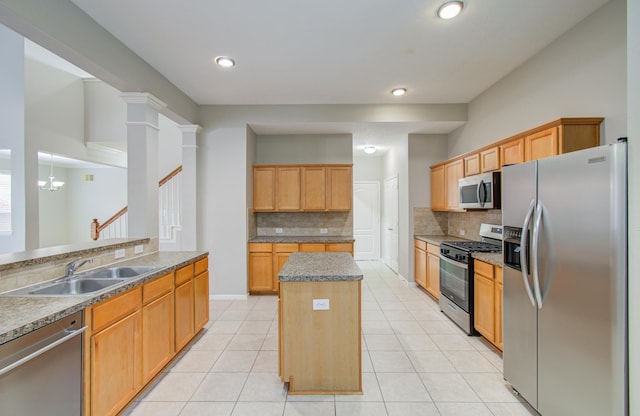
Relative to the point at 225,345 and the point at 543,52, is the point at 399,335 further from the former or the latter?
the point at 543,52

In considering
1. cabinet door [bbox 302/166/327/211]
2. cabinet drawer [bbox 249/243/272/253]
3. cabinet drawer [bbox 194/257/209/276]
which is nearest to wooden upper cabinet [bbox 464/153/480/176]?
cabinet door [bbox 302/166/327/211]

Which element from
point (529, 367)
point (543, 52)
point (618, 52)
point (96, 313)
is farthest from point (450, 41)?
point (96, 313)

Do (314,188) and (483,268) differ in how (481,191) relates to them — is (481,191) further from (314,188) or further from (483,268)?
(314,188)

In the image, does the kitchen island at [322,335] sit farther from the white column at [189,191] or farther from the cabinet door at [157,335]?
the white column at [189,191]

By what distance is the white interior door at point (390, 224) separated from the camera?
585 centimetres

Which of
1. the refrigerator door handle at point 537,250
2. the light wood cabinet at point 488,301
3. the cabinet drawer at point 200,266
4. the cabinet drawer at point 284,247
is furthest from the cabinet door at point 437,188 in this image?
the cabinet drawer at point 200,266

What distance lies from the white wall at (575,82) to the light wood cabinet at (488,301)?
1445 millimetres

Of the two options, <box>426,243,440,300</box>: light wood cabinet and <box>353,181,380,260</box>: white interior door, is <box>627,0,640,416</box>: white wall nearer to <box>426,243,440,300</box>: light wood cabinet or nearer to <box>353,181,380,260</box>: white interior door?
<box>426,243,440,300</box>: light wood cabinet

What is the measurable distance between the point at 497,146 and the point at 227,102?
12.2ft

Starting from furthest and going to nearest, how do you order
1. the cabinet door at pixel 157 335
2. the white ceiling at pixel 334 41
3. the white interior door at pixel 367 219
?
the white interior door at pixel 367 219 < the white ceiling at pixel 334 41 < the cabinet door at pixel 157 335

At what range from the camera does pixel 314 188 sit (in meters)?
4.69

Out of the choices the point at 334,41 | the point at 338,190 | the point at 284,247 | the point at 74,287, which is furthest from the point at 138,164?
the point at 338,190

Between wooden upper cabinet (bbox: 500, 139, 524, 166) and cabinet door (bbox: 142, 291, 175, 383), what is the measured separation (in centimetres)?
357

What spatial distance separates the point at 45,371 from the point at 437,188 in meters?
4.78
